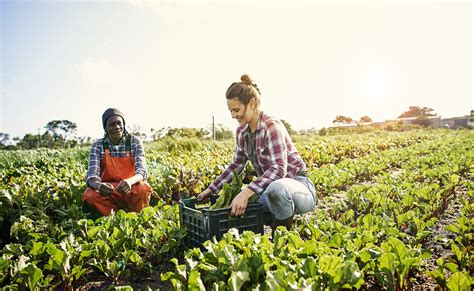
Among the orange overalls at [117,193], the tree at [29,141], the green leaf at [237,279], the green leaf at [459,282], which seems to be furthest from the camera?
the tree at [29,141]

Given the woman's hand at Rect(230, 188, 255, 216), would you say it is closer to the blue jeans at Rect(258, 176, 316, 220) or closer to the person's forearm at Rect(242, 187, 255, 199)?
the person's forearm at Rect(242, 187, 255, 199)

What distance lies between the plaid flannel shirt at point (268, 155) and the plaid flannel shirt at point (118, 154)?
125 centimetres

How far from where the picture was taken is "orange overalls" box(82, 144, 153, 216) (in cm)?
386

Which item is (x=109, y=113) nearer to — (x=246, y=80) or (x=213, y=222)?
(x=246, y=80)

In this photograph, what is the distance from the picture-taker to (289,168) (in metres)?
3.31

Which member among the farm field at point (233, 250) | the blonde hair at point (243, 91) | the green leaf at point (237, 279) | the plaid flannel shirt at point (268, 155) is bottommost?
the farm field at point (233, 250)

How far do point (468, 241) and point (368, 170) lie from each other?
4.62m

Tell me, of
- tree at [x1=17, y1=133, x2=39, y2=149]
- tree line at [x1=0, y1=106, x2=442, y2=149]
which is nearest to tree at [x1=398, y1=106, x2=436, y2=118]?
tree line at [x1=0, y1=106, x2=442, y2=149]

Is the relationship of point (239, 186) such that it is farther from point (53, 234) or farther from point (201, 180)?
point (201, 180)

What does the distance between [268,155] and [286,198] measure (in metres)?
0.46

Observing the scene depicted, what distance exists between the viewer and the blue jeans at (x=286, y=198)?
288 centimetres

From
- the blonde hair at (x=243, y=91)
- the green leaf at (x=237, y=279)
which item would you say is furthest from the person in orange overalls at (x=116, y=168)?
the green leaf at (x=237, y=279)

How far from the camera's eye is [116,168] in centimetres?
409

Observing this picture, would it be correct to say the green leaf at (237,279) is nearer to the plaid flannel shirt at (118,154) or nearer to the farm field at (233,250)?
the farm field at (233,250)
